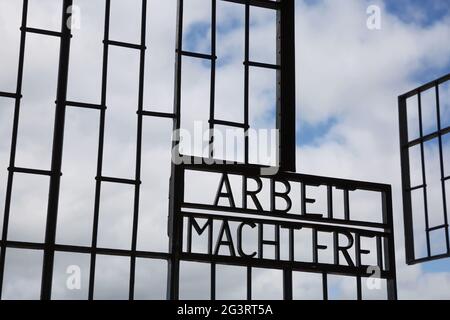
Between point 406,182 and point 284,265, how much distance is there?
2.81 metres

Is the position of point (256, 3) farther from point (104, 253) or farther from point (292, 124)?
point (104, 253)

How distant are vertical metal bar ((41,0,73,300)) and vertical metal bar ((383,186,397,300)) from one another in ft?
10.6

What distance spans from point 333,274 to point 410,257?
206 centimetres

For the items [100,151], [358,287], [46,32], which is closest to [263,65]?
[100,151]

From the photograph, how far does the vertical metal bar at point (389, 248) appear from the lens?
319 inches

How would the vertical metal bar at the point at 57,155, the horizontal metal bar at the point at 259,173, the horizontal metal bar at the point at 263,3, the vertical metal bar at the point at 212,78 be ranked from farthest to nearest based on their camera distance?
the horizontal metal bar at the point at 263,3 < the vertical metal bar at the point at 212,78 < the horizontal metal bar at the point at 259,173 < the vertical metal bar at the point at 57,155

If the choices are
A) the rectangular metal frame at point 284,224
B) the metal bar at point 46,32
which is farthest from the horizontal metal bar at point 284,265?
the metal bar at point 46,32

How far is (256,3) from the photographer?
8445 millimetres

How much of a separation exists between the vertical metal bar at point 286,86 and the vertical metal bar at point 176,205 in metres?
1.08

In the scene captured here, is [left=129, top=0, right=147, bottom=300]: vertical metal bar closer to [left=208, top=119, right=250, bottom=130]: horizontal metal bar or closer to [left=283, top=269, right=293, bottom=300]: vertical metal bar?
[left=208, top=119, right=250, bottom=130]: horizontal metal bar

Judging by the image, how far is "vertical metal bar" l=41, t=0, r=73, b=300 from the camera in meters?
7.08

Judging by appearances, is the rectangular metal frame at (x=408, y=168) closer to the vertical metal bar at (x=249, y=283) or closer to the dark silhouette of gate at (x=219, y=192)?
the dark silhouette of gate at (x=219, y=192)

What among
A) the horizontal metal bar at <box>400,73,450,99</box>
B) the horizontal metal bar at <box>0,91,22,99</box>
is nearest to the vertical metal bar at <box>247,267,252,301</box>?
the horizontal metal bar at <box>0,91,22,99</box>
